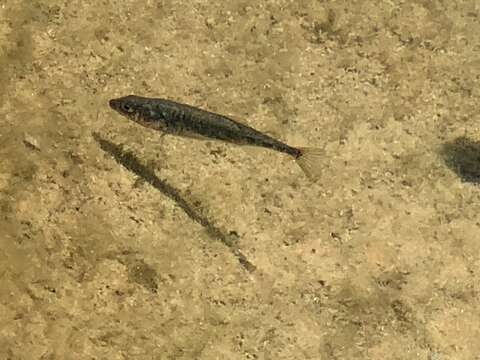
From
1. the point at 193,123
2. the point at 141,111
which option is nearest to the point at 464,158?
the point at 193,123

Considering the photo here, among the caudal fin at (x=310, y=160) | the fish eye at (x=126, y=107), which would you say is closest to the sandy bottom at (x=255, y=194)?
the caudal fin at (x=310, y=160)

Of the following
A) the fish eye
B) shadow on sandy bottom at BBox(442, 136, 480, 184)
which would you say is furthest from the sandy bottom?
the fish eye

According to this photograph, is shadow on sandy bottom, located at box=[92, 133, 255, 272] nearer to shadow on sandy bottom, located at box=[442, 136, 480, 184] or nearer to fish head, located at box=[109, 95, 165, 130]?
fish head, located at box=[109, 95, 165, 130]

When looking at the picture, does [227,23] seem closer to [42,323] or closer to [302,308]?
[302,308]

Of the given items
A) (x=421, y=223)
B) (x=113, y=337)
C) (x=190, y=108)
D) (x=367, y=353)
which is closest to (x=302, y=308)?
(x=367, y=353)

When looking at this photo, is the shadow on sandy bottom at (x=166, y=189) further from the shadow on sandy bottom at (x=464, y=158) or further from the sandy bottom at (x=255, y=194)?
the shadow on sandy bottom at (x=464, y=158)

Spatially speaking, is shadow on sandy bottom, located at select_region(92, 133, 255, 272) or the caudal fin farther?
shadow on sandy bottom, located at select_region(92, 133, 255, 272)

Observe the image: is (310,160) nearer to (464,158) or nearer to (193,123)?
(193,123)
